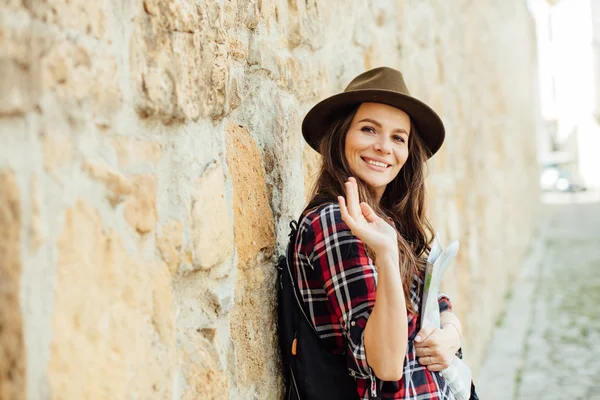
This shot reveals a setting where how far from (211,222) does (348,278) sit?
352 mm

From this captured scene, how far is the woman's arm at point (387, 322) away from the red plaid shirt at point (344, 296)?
0.04m

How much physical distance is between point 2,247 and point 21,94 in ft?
0.66

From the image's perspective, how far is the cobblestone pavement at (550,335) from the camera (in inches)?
173

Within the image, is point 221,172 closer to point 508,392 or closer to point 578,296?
point 508,392

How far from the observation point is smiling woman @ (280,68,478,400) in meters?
1.53

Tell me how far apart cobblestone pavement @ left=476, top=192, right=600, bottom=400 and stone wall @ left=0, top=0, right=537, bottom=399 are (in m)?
2.80

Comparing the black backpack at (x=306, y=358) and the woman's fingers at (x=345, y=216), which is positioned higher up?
the woman's fingers at (x=345, y=216)

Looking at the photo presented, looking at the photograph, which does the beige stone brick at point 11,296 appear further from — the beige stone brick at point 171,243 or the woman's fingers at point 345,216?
the woman's fingers at point 345,216

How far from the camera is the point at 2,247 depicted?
34.3 inches

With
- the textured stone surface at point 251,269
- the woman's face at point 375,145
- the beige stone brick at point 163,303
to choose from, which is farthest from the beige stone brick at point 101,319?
the woman's face at point 375,145

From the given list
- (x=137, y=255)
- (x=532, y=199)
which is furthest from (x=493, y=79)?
(x=137, y=255)

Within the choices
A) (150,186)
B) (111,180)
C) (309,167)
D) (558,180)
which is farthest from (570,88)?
(111,180)

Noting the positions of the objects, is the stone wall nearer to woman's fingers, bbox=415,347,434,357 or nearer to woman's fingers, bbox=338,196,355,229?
woman's fingers, bbox=338,196,355,229

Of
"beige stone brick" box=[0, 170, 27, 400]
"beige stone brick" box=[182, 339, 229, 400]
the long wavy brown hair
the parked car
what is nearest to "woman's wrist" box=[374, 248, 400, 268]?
the long wavy brown hair
